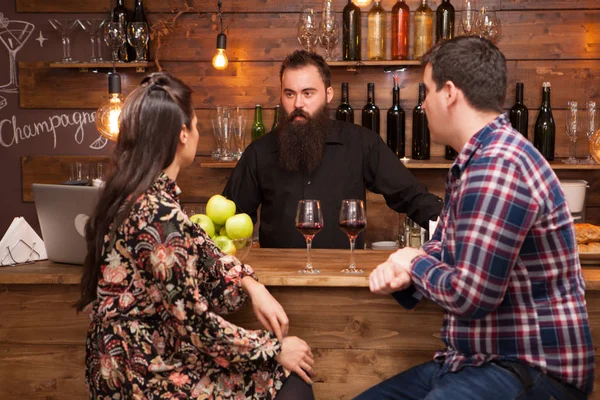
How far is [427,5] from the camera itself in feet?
13.2

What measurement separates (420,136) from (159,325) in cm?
264

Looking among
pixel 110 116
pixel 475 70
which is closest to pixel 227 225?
pixel 475 70

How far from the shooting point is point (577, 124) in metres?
4.02

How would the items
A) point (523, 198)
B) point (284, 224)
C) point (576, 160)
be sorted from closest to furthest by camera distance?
point (523, 198)
point (284, 224)
point (576, 160)

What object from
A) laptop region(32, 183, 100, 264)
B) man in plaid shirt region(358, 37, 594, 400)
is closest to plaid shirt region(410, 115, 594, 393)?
man in plaid shirt region(358, 37, 594, 400)

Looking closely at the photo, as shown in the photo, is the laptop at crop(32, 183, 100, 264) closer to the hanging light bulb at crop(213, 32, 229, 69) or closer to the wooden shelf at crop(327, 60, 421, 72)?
the hanging light bulb at crop(213, 32, 229, 69)

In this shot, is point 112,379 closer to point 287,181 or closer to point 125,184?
point 125,184

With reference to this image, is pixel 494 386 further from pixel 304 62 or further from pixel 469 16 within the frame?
pixel 469 16

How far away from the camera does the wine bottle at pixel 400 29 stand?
4016 mm

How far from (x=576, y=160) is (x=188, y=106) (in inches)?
110

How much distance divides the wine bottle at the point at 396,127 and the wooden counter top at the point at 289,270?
154 centimetres

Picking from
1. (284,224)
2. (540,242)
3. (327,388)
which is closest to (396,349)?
(327,388)

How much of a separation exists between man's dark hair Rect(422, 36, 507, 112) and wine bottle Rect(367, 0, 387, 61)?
7.50 ft

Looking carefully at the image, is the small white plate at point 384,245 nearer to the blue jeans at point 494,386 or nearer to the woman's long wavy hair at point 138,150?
the blue jeans at point 494,386
